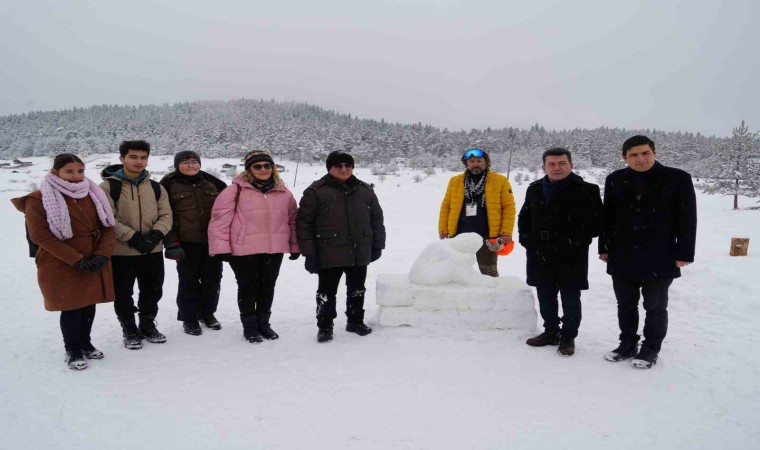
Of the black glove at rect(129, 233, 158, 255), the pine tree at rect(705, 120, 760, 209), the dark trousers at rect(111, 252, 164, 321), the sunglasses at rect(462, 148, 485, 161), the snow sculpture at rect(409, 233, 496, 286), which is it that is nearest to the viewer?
the black glove at rect(129, 233, 158, 255)

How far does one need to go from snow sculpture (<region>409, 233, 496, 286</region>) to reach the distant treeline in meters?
43.4

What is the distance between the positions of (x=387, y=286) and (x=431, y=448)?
2.08 meters

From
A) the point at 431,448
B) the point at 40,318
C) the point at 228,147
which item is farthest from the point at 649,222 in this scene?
the point at 228,147

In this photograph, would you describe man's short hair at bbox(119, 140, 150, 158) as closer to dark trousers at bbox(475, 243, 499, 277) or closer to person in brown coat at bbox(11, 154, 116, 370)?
person in brown coat at bbox(11, 154, 116, 370)

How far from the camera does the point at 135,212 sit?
3986mm

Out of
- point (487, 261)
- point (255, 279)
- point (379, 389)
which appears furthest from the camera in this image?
point (487, 261)

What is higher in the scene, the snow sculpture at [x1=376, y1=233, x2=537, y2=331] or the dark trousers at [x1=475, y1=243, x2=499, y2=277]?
the dark trousers at [x1=475, y1=243, x2=499, y2=277]

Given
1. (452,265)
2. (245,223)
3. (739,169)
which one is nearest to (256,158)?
(245,223)

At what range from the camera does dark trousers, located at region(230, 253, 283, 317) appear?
13.8 feet

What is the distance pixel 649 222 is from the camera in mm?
3604

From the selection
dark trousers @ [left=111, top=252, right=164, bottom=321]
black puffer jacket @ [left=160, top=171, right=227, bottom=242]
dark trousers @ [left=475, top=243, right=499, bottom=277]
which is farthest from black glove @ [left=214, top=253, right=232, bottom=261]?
dark trousers @ [left=475, top=243, right=499, bottom=277]

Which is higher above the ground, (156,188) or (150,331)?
(156,188)

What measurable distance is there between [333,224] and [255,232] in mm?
758

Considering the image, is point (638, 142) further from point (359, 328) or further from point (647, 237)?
point (359, 328)
